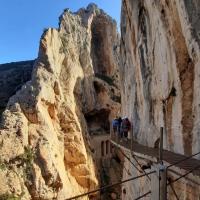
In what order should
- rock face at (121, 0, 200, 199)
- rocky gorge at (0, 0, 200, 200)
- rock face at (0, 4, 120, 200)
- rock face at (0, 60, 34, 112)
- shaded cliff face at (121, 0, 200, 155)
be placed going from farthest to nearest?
rock face at (0, 60, 34, 112) → rock face at (0, 4, 120, 200) → rocky gorge at (0, 0, 200, 200) → shaded cliff face at (121, 0, 200, 155) → rock face at (121, 0, 200, 199)

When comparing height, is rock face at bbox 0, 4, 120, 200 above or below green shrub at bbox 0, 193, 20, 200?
above

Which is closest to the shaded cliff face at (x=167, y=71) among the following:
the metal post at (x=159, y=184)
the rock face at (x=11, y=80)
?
the metal post at (x=159, y=184)

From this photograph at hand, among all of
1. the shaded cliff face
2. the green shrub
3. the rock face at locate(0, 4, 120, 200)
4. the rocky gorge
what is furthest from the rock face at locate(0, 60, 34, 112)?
the shaded cliff face

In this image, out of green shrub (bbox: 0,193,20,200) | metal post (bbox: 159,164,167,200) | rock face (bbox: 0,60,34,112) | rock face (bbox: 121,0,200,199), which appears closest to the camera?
metal post (bbox: 159,164,167,200)

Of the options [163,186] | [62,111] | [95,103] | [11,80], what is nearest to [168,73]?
[163,186]

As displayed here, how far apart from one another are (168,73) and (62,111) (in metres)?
20.1

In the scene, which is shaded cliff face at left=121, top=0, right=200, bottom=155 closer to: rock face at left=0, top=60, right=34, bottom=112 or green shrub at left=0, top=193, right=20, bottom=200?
green shrub at left=0, top=193, right=20, bottom=200

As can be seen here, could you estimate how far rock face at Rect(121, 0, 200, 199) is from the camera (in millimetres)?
13195

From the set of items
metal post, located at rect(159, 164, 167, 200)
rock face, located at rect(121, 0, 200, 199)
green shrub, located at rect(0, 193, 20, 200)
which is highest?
rock face, located at rect(121, 0, 200, 199)

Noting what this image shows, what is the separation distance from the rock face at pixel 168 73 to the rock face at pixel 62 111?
6529 millimetres

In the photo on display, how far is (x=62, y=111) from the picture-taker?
35344 mm

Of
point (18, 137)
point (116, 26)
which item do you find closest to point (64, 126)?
point (18, 137)

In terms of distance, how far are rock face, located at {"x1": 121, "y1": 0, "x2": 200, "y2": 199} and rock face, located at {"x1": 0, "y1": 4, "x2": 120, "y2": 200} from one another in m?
6.53

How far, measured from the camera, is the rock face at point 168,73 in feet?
43.3
